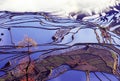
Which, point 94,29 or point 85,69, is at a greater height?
point 94,29

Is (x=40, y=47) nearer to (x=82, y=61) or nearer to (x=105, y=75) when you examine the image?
(x=82, y=61)

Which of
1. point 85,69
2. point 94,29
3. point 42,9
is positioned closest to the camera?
point 85,69

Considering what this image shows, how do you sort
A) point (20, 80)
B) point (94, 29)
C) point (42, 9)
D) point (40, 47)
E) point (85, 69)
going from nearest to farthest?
point (20, 80), point (85, 69), point (40, 47), point (94, 29), point (42, 9)

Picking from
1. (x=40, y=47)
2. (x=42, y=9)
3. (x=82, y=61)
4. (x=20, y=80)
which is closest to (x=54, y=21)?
(x=42, y=9)

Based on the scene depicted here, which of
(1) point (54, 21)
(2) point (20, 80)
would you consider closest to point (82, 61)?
(2) point (20, 80)

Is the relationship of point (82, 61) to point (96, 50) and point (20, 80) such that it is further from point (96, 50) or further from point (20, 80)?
point (20, 80)

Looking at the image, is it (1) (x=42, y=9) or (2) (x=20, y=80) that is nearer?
(2) (x=20, y=80)
